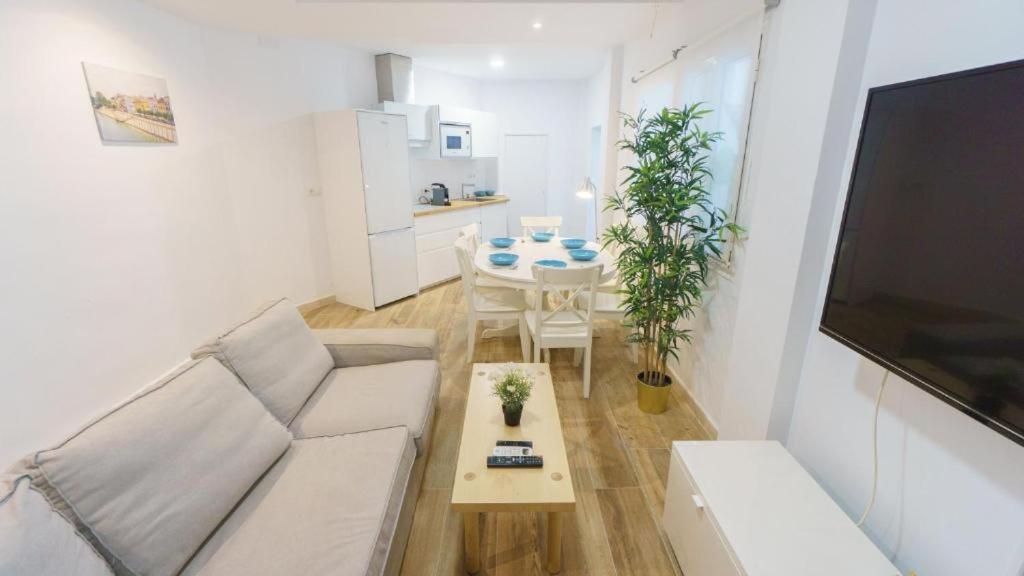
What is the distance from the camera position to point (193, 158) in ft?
10.7

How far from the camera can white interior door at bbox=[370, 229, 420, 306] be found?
171 inches

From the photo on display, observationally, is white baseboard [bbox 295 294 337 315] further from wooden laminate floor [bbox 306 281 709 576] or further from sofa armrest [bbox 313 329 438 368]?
sofa armrest [bbox 313 329 438 368]

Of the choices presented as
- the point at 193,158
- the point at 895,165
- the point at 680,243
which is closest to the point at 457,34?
the point at 193,158

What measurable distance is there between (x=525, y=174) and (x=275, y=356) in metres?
5.72

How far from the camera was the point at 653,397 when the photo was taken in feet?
8.48

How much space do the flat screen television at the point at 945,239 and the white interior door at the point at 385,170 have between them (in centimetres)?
381

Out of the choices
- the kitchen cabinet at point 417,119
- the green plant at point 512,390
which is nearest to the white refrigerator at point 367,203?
the kitchen cabinet at point 417,119

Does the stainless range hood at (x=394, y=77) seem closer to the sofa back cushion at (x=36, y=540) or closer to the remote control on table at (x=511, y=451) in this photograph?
the remote control on table at (x=511, y=451)

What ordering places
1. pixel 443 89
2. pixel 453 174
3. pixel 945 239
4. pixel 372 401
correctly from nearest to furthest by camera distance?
pixel 945 239, pixel 372 401, pixel 443 89, pixel 453 174

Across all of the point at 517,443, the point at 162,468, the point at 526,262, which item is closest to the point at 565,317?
the point at 526,262

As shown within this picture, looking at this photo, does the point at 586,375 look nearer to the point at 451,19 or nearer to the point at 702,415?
the point at 702,415

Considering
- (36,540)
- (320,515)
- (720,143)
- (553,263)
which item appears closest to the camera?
(36,540)

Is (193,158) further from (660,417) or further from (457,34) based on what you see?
(660,417)

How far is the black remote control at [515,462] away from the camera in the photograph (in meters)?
1.55
